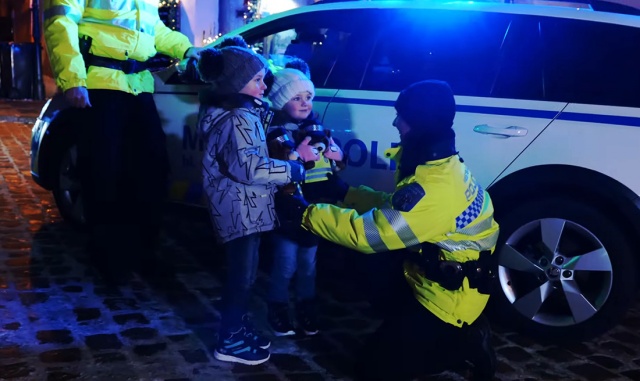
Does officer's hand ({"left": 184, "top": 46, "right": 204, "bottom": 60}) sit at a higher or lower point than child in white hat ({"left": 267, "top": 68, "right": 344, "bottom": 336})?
higher

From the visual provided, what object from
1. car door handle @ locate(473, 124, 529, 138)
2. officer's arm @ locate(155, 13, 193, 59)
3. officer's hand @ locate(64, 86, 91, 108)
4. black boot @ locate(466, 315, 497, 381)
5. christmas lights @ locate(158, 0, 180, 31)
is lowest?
black boot @ locate(466, 315, 497, 381)

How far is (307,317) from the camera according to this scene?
12.0 feet

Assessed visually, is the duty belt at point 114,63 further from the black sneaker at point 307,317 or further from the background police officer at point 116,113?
the black sneaker at point 307,317

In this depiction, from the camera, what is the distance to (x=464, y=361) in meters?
3.08

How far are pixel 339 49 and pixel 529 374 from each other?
219 cm

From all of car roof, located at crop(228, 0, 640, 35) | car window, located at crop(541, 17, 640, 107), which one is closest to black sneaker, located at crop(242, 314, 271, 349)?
car window, located at crop(541, 17, 640, 107)

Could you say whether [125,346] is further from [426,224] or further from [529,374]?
[529,374]

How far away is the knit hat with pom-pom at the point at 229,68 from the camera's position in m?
3.11

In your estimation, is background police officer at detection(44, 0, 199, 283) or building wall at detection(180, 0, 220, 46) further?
building wall at detection(180, 0, 220, 46)

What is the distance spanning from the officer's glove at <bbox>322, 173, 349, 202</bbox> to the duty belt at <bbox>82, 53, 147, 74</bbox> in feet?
4.47

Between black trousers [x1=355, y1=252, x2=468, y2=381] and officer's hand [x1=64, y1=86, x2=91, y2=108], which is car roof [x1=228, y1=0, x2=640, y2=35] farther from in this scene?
black trousers [x1=355, y1=252, x2=468, y2=381]

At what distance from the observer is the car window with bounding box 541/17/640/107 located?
3.59 m

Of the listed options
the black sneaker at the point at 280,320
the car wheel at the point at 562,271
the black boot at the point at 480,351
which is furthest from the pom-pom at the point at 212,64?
the car wheel at the point at 562,271

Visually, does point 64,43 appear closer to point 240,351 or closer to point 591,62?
point 240,351
